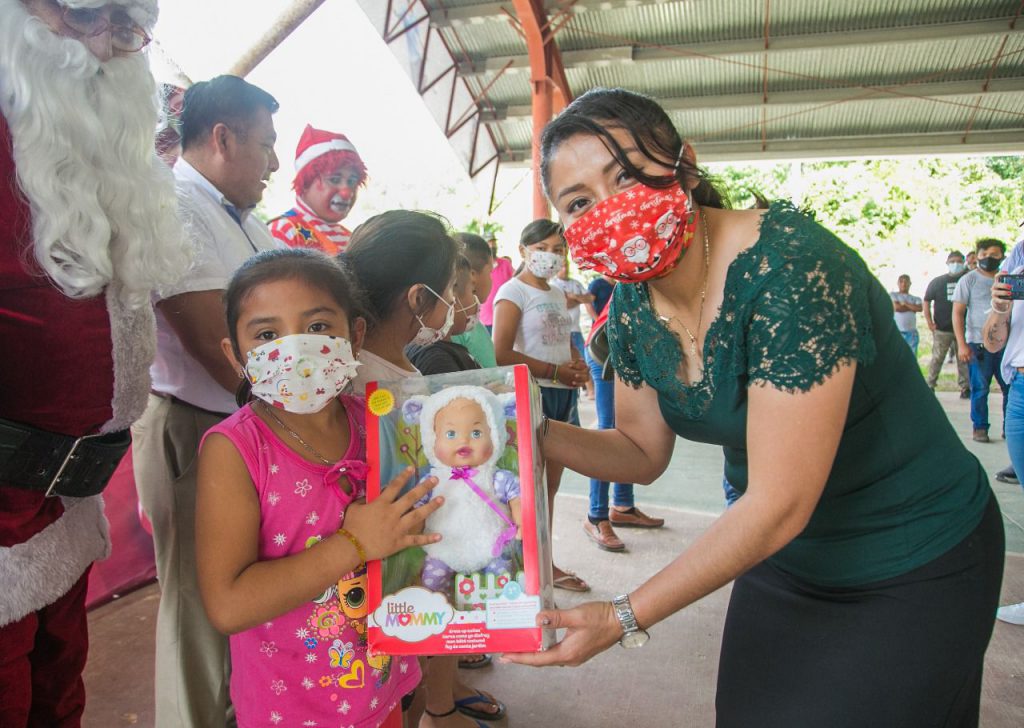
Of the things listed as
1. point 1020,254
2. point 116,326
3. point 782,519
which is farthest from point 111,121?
point 1020,254

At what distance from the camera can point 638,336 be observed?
1431 mm

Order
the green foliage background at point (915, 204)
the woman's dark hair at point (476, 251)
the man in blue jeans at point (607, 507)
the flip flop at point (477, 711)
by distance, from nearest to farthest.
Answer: the flip flop at point (477, 711) → the woman's dark hair at point (476, 251) → the man in blue jeans at point (607, 507) → the green foliage background at point (915, 204)

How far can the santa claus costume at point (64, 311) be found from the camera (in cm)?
102

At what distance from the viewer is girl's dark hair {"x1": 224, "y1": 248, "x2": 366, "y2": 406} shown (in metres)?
1.33

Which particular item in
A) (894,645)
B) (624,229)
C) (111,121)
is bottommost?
(894,645)

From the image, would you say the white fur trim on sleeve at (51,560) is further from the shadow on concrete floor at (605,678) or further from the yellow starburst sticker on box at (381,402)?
the shadow on concrete floor at (605,678)

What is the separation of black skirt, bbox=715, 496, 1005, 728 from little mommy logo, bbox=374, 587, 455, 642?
0.69 metres

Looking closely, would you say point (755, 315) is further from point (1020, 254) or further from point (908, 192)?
point (908, 192)

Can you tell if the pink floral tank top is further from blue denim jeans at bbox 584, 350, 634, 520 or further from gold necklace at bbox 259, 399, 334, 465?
blue denim jeans at bbox 584, 350, 634, 520

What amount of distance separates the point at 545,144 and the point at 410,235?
592 millimetres

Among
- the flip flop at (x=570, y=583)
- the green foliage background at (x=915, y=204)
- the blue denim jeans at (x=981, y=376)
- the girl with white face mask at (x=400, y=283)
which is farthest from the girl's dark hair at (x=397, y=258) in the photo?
the green foliage background at (x=915, y=204)

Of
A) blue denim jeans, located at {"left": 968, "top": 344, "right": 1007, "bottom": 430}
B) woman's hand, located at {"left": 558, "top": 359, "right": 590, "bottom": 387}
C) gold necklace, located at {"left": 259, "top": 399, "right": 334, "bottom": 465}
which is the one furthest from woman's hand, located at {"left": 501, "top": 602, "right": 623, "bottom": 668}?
blue denim jeans, located at {"left": 968, "top": 344, "right": 1007, "bottom": 430}

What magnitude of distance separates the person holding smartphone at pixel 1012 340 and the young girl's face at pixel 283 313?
2761mm

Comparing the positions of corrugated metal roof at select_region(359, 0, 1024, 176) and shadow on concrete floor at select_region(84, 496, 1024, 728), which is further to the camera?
corrugated metal roof at select_region(359, 0, 1024, 176)
